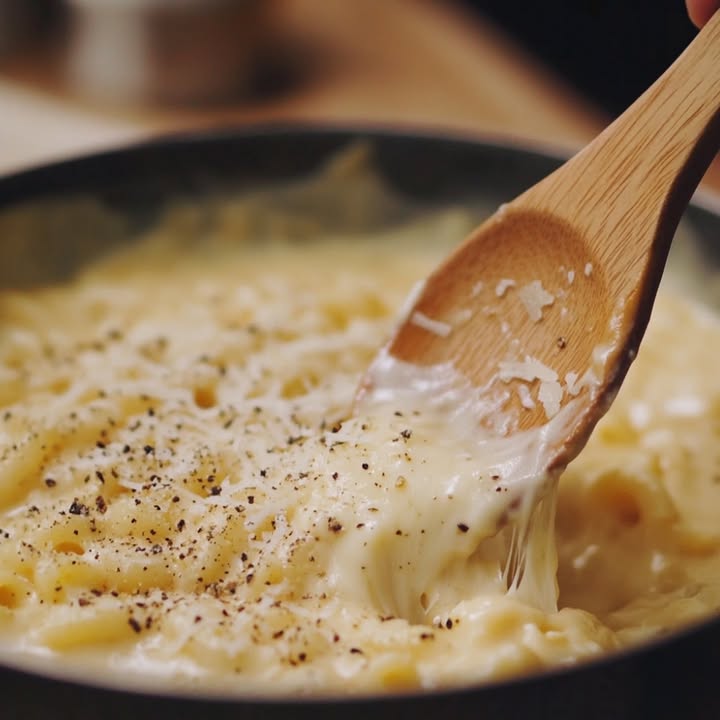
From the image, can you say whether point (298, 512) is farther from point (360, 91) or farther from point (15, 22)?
point (15, 22)

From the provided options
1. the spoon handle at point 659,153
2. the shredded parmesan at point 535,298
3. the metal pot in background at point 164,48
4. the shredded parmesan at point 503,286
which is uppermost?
the spoon handle at point 659,153

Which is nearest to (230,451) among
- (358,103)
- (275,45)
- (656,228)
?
(656,228)

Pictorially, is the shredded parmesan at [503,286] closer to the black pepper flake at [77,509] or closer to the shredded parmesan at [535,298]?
the shredded parmesan at [535,298]

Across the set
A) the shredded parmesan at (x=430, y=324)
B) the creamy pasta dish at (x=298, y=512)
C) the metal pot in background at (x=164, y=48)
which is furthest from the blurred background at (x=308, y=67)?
the shredded parmesan at (x=430, y=324)

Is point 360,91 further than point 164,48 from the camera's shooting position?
Yes

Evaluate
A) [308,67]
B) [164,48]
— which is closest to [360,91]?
[308,67]

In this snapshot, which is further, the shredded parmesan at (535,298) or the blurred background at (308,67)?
the blurred background at (308,67)

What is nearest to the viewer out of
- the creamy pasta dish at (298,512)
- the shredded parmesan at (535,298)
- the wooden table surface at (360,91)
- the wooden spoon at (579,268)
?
the creamy pasta dish at (298,512)
